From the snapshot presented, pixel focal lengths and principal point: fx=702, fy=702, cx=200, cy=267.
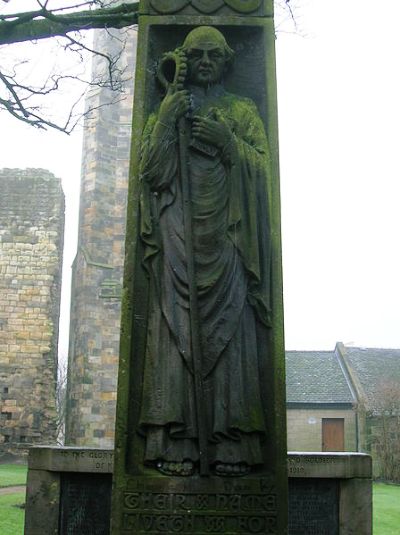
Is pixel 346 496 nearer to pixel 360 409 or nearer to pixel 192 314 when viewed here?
pixel 192 314

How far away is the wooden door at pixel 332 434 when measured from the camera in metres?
31.4

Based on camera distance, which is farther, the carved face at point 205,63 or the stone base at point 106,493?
the stone base at point 106,493

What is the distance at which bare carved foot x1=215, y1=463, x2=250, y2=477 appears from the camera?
3.85 metres

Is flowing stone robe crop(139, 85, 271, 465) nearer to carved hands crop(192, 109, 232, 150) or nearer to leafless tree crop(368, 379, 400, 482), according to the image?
carved hands crop(192, 109, 232, 150)

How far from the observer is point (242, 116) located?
439 centimetres

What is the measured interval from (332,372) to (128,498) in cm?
3183

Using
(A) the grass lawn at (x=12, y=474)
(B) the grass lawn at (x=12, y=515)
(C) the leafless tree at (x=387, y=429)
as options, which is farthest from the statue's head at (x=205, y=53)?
(C) the leafless tree at (x=387, y=429)

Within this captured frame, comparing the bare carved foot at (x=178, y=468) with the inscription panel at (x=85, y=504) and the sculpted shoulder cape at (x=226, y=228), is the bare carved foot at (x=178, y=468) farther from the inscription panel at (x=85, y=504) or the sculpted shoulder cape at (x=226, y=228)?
the inscription panel at (x=85, y=504)

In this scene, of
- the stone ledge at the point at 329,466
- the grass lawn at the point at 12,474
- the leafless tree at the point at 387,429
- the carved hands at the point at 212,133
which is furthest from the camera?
the leafless tree at the point at 387,429

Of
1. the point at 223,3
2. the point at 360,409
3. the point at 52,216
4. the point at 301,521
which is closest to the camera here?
the point at 223,3

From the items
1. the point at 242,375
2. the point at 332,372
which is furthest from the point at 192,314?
the point at 332,372

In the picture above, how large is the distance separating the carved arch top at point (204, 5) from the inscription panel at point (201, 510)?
288 centimetres

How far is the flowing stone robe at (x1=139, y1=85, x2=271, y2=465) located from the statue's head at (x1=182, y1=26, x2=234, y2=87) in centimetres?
13

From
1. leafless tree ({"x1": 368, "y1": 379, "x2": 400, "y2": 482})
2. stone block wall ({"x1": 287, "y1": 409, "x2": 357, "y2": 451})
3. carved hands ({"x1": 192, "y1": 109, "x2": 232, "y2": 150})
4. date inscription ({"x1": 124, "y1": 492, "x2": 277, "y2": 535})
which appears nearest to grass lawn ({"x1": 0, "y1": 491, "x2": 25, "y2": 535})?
date inscription ({"x1": 124, "y1": 492, "x2": 277, "y2": 535})
